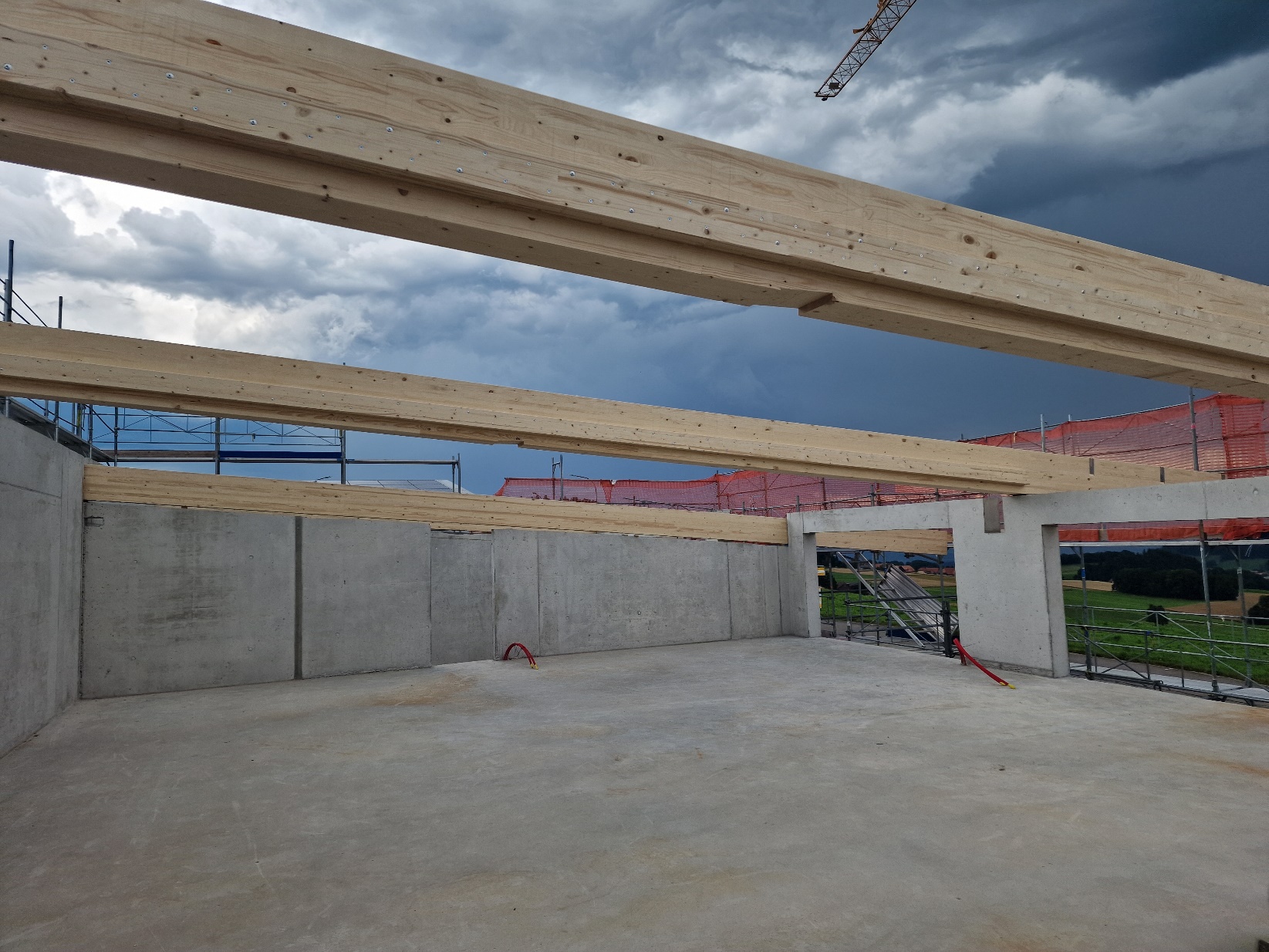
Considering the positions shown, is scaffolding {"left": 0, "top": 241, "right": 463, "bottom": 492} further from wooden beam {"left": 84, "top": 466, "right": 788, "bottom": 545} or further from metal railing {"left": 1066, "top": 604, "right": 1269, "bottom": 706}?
metal railing {"left": 1066, "top": 604, "right": 1269, "bottom": 706}

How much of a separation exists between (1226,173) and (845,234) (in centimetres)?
16462

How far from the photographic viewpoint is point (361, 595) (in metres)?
12.4

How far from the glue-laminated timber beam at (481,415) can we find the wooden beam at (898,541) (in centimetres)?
552

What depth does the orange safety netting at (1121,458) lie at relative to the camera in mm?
11047

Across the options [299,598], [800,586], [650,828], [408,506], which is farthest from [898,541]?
[650,828]

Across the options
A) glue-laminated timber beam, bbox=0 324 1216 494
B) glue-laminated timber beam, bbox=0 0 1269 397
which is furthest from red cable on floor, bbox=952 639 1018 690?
glue-laminated timber beam, bbox=0 0 1269 397

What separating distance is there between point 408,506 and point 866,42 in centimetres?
3860

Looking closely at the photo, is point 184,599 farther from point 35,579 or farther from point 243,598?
point 35,579

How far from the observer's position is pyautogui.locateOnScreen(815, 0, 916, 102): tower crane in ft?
118

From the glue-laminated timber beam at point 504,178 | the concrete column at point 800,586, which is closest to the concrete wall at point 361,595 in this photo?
the concrete column at point 800,586

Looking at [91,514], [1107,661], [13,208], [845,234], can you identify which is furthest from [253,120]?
[1107,661]

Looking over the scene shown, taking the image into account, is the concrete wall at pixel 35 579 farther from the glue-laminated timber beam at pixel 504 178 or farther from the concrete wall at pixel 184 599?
the glue-laminated timber beam at pixel 504 178

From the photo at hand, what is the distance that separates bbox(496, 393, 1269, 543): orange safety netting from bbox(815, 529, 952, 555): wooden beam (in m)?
0.83

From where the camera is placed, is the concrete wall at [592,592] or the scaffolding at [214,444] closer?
the concrete wall at [592,592]
